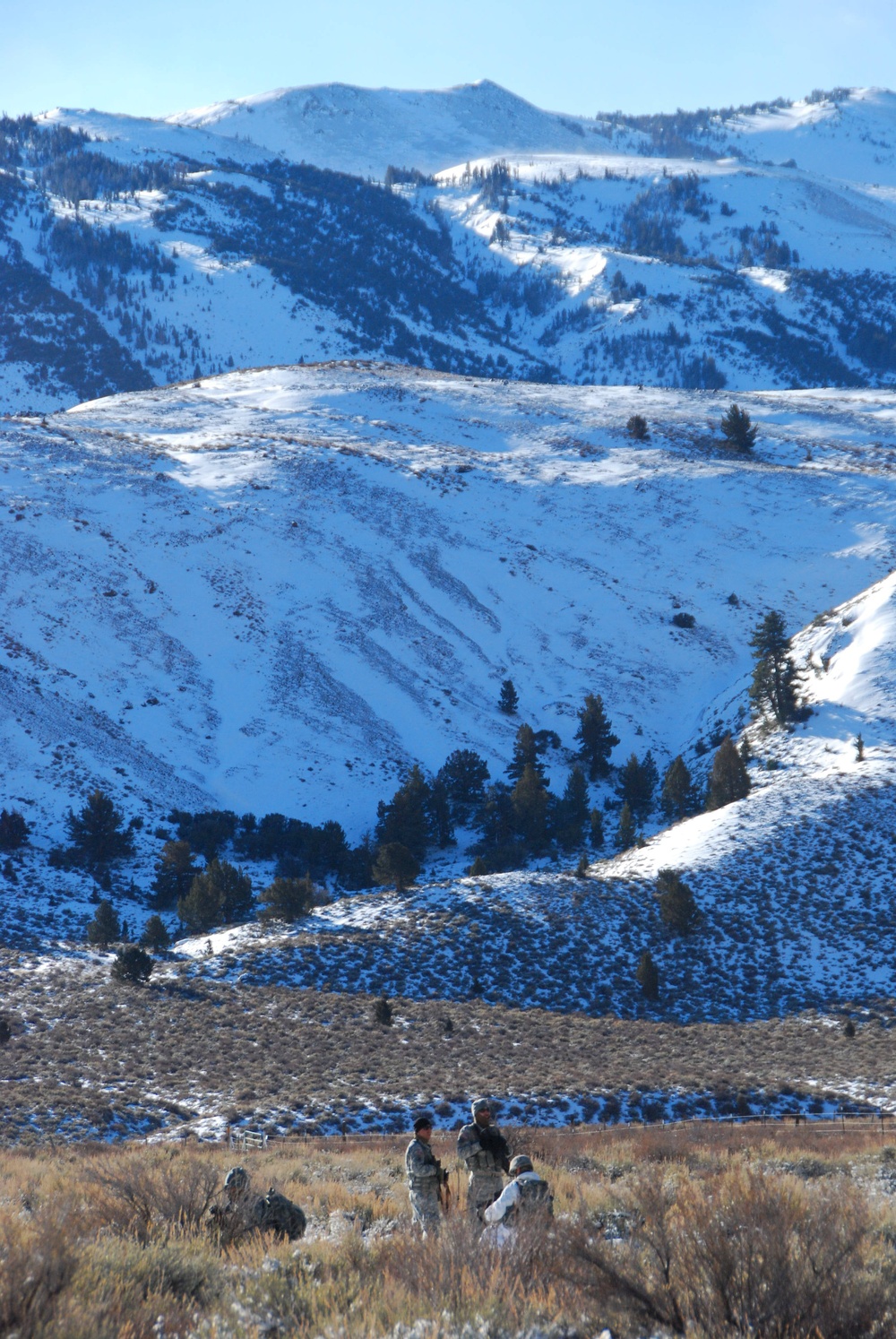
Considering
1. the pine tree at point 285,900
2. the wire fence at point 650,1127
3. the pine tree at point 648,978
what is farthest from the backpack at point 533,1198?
the pine tree at point 285,900

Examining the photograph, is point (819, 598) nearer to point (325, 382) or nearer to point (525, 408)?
point (525, 408)

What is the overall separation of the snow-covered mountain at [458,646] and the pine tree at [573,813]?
3.83 meters

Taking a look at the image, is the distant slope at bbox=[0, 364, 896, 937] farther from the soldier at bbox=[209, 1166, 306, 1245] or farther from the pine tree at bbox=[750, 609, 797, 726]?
the soldier at bbox=[209, 1166, 306, 1245]

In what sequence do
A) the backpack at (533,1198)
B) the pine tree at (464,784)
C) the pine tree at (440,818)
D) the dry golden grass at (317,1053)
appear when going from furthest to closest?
the pine tree at (464,784) → the pine tree at (440,818) → the dry golden grass at (317,1053) → the backpack at (533,1198)

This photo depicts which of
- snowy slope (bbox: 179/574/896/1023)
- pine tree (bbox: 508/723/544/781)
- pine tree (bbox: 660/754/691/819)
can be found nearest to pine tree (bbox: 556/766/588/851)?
pine tree (bbox: 508/723/544/781)

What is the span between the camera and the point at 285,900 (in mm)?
37625

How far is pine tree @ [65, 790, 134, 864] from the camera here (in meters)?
45.5

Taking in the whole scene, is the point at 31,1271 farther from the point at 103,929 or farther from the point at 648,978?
the point at 103,929

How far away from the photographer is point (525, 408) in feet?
365

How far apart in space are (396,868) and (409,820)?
8715mm

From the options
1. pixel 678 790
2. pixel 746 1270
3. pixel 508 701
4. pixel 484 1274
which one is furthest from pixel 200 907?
pixel 746 1270

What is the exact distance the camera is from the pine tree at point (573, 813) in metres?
47.9

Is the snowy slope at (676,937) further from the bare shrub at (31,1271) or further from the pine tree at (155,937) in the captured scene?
the bare shrub at (31,1271)

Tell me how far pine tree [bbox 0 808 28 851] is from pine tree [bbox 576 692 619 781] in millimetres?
31853
